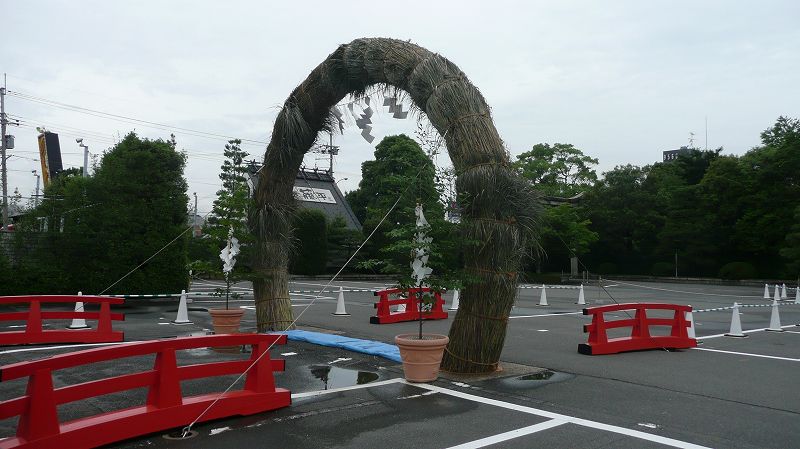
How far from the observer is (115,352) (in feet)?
17.9

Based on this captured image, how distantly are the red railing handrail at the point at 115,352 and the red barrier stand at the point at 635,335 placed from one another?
19.2ft

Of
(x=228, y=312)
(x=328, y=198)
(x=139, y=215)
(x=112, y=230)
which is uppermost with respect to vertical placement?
(x=328, y=198)

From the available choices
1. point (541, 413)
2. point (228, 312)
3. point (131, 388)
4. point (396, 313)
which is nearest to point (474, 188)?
point (541, 413)

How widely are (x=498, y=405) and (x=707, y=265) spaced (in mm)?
37585

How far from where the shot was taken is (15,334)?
11102 mm

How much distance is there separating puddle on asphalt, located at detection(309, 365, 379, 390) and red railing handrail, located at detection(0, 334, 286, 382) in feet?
4.54

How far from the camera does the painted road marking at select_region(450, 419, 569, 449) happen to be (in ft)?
17.8

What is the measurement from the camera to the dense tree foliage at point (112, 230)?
1916 centimetres

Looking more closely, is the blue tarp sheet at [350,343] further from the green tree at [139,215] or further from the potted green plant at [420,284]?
the green tree at [139,215]

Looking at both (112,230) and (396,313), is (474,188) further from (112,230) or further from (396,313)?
(112,230)

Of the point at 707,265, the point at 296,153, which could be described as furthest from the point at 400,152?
the point at 296,153

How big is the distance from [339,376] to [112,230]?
14.2m

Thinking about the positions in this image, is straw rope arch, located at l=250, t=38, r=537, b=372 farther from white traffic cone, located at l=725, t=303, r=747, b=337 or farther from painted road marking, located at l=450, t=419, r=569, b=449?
white traffic cone, located at l=725, t=303, r=747, b=337

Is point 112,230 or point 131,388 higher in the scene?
point 112,230
